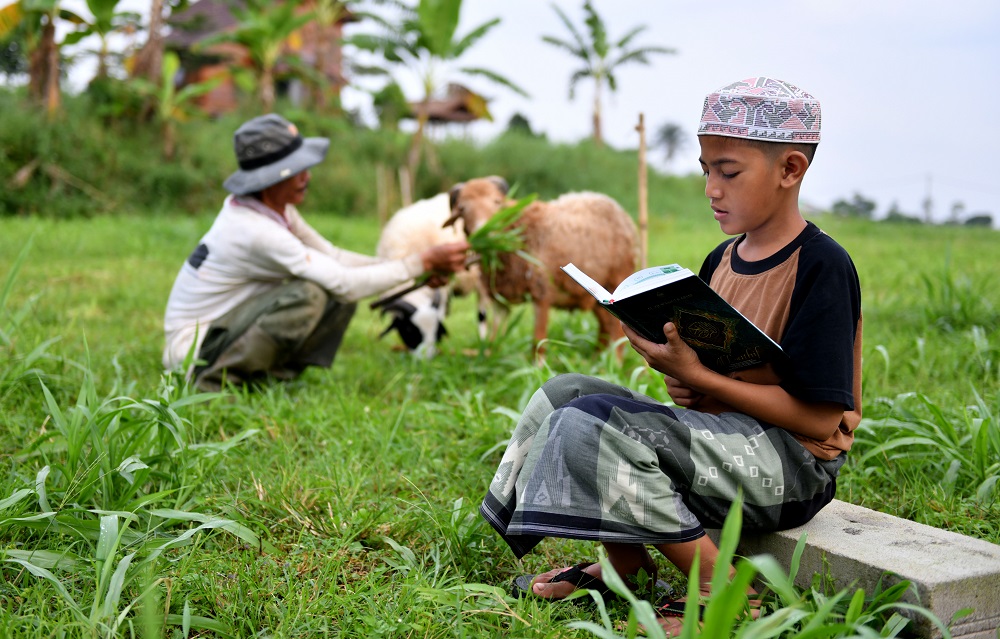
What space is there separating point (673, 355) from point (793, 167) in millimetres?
562

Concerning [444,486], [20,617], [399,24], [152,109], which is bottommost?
[444,486]

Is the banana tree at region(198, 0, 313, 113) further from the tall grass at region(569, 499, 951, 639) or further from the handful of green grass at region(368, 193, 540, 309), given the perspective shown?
the tall grass at region(569, 499, 951, 639)

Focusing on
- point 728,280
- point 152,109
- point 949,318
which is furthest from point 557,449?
point 152,109

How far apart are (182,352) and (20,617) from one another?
2600 millimetres

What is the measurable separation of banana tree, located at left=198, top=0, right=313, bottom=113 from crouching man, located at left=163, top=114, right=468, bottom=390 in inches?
481

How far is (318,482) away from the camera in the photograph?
3062 mm

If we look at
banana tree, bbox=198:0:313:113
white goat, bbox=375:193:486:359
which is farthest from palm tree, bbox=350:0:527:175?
white goat, bbox=375:193:486:359

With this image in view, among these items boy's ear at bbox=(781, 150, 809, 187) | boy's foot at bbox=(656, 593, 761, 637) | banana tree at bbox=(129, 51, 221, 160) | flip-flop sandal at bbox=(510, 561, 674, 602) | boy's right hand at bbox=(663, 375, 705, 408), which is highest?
banana tree at bbox=(129, 51, 221, 160)

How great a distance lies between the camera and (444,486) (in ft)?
10.8

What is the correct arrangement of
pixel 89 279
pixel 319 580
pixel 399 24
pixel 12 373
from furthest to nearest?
pixel 399 24, pixel 89 279, pixel 12 373, pixel 319 580

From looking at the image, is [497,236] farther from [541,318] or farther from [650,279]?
[650,279]

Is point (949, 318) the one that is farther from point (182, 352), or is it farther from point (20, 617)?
point (20, 617)

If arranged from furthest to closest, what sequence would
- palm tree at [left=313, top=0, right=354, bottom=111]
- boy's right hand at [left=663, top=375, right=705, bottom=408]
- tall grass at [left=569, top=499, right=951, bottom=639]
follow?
palm tree at [left=313, top=0, right=354, bottom=111], boy's right hand at [left=663, top=375, right=705, bottom=408], tall grass at [left=569, top=499, right=951, bottom=639]

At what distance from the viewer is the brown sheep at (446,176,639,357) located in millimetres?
5445
